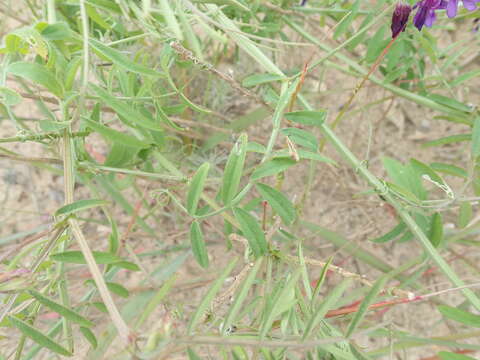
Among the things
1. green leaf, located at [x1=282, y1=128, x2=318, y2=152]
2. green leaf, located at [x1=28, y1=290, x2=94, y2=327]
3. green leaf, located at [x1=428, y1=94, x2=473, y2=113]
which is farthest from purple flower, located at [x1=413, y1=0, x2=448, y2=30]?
green leaf, located at [x1=28, y1=290, x2=94, y2=327]

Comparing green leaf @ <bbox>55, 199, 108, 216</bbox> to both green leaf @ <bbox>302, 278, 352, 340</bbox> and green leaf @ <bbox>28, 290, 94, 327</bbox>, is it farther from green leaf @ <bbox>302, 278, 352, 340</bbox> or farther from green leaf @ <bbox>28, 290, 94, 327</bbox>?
green leaf @ <bbox>302, 278, 352, 340</bbox>

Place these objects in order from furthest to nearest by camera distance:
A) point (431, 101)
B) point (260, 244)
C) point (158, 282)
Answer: point (158, 282)
point (431, 101)
point (260, 244)

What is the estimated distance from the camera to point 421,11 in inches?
37.6

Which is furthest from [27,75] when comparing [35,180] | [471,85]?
[471,85]

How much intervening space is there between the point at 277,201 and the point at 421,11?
462mm

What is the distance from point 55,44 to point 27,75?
165 millimetres

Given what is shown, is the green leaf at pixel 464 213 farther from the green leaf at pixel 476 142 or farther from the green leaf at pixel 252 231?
the green leaf at pixel 252 231

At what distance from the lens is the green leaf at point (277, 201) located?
0.86 metres

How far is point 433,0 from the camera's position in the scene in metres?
0.94

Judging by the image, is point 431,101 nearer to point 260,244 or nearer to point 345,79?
point 260,244

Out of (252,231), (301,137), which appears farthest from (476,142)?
(252,231)

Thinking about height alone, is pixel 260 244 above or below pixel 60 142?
below

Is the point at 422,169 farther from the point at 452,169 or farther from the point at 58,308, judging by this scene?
the point at 58,308

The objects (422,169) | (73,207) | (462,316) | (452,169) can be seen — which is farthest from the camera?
(452,169)
